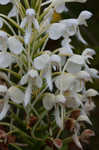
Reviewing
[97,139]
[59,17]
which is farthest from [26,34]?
[97,139]

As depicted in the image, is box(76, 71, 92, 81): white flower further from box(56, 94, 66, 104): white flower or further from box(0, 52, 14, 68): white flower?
box(0, 52, 14, 68): white flower

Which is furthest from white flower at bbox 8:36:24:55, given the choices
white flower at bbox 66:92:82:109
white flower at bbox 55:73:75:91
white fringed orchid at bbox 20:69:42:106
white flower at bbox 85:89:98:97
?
white flower at bbox 85:89:98:97

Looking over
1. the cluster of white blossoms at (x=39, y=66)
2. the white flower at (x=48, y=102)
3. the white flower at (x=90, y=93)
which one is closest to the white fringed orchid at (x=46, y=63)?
the cluster of white blossoms at (x=39, y=66)

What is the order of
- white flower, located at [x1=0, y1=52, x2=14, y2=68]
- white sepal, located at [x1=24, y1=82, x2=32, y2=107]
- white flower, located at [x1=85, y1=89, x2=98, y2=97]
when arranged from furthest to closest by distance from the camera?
white flower, located at [x1=85, y1=89, x2=98, y2=97] → white flower, located at [x1=0, y1=52, x2=14, y2=68] → white sepal, located at [x1=24, y1=82, x2=32, y2=107]

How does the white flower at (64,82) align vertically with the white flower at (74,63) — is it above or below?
below

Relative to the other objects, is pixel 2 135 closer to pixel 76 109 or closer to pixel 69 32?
pixel 76 109

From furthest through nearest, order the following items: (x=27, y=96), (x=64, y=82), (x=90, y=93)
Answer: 1. (x=90, y=93)
2. (x=64, y=82)
3. (x=27, y=96)

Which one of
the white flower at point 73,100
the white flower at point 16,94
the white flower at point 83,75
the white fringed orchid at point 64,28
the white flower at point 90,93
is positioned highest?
the white fringed orchid at point 64,28

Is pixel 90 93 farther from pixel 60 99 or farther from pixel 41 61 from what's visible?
pixel 41 61

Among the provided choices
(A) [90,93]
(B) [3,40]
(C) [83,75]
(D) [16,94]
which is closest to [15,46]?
(B) [3,40]

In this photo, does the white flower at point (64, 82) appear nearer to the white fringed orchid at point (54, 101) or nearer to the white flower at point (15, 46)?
the white fringed orchid at point (54, 101)

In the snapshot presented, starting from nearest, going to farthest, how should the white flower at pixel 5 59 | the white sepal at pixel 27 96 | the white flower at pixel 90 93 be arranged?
1. the white sepal at pixel 27 96
2. the white flower at pixel 5 59
3. the white flower at pixel 90 93
